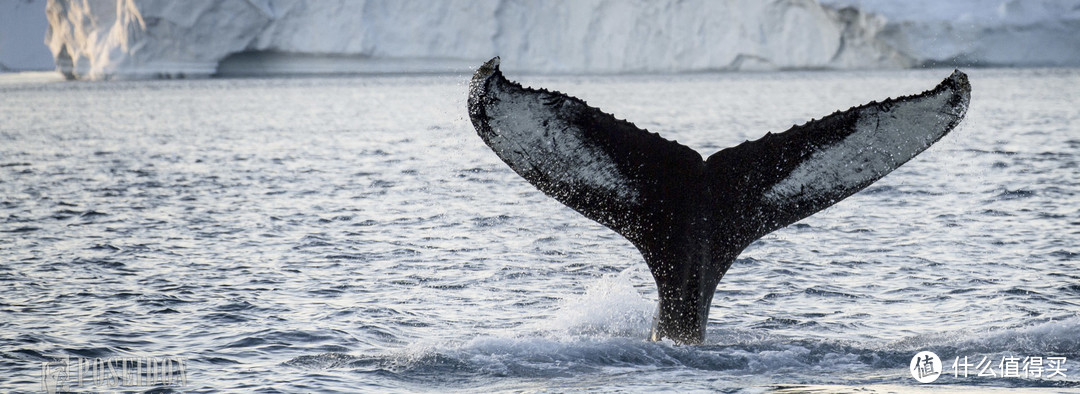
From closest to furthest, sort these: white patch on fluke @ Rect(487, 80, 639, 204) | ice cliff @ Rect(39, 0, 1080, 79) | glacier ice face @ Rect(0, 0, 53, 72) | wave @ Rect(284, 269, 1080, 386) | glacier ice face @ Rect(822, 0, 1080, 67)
→ white patch on fluke @ Rect(487, 80, 639, 204) → wave @ Rect(284, 269, 1080, 386) → glacier ice face @ Rect(822, 0, 1080, 67) → ice cliff @ Rect(39, 0, 1080, 79) → glacier ice face @ Rect(0, 0, 53, 72)

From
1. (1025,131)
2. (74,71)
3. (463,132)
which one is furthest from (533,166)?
(74,71)

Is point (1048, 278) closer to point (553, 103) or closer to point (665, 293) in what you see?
point (665, 293)

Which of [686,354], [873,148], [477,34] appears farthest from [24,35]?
[873,148]

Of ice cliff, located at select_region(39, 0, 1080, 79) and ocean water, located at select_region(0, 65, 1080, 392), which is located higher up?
ice cliff, located at select_region(39, 0, 1080, 79)

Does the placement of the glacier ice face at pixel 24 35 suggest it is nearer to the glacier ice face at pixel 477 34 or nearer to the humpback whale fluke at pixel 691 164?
the glacier ice face at pixel 477 34

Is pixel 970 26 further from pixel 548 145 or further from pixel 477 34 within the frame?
pixel 548 145

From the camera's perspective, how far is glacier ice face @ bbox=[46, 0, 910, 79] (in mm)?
48562

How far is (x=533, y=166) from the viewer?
453cm

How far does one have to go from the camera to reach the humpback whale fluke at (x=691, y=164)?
14.4ft

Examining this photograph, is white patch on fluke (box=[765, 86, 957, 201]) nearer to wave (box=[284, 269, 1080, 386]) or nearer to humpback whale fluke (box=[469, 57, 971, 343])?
humpback whale fluke (box=[469, 57, 971, 343])

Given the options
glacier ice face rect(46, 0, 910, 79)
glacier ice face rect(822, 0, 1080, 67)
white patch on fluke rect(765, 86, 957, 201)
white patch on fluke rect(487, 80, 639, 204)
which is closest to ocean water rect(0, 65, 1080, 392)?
white patch on fluke rect(765, 86, 957, 201)

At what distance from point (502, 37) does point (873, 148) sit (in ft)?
155

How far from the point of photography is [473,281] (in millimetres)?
8828

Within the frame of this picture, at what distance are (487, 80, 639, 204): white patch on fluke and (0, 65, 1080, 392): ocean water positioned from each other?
3.94 feet
